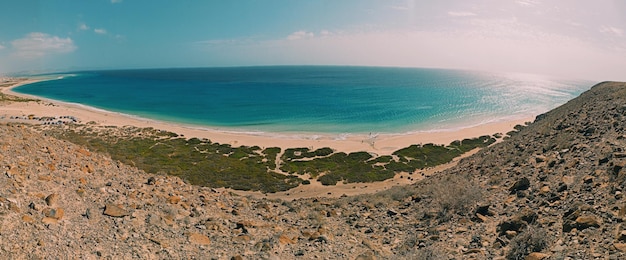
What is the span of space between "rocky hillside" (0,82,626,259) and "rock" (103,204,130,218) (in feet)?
0.13

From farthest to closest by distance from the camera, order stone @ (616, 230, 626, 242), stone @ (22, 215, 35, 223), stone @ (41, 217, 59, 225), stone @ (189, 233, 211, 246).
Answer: stone @ (189, 233, 211, 246)
stone @ (616, 230, 626, 242)
stone @ (41, 217, 59, 225)
stone @ (22, 215, 35, 223)

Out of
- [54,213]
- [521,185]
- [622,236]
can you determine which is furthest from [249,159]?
[622,236]

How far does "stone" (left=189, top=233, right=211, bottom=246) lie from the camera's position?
11398mm

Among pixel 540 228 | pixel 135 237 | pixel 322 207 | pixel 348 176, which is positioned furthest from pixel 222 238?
pixel 348 176

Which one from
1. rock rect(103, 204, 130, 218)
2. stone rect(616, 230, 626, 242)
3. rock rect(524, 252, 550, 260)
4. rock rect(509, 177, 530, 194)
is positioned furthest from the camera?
rock rect(509, 177, 530, 194)

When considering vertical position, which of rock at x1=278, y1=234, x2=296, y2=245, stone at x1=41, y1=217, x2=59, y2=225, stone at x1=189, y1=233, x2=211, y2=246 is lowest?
rock at x1=278, y1=234, x2=296, y2=245

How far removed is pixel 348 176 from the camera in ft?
132

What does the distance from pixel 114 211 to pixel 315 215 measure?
30.3 ft

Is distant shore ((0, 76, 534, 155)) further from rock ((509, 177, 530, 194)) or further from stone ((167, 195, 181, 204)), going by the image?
stone ((167, 195, 181, 204))

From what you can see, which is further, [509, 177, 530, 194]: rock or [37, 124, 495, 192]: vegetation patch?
[37, 124, 495, 192]: vegetation patch

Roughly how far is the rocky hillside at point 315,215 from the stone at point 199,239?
0.19 ft

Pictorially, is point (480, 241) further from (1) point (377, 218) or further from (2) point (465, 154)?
(2) point (465, 154)

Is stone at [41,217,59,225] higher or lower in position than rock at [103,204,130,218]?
higher

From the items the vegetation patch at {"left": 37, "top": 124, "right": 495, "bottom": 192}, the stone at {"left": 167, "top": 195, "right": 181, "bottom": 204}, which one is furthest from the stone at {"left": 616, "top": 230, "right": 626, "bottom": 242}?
the vegetation patch at {"left": 37, "top": 124, "right": 495, "bottom": 192}
